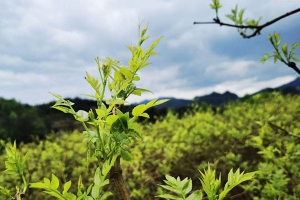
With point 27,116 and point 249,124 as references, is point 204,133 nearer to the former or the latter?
point 249,124

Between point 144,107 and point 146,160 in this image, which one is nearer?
point 144,107

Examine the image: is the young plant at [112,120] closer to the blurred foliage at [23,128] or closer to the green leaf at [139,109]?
the green leaf at [139,109]

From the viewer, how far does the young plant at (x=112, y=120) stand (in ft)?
2.46

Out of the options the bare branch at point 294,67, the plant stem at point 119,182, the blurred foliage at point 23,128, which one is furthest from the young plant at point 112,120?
the blurred foliage at point 23,128

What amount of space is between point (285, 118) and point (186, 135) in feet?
3.92

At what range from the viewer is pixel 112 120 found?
2.45 feet

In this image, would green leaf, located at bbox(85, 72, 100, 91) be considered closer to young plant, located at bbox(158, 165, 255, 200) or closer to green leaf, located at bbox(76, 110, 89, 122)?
green leaf, located at bbox(76, 110, 89, 122)

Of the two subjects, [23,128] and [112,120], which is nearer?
[112,120]

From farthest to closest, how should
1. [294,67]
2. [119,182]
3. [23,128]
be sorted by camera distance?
[23,128] < [294,67] < [119,182]

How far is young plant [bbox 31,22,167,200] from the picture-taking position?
75 cm

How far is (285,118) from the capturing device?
429 cm

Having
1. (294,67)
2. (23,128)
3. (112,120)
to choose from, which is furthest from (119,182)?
(23,128)

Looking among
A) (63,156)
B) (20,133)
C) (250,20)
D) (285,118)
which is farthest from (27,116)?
(250,20)

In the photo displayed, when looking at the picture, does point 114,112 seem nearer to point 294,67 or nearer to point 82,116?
point 82,116
